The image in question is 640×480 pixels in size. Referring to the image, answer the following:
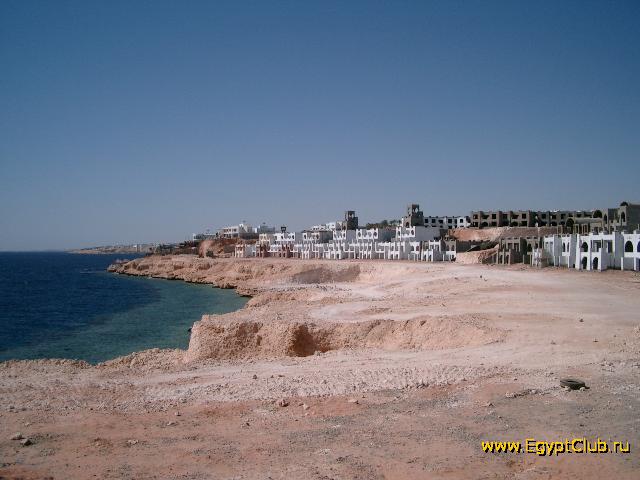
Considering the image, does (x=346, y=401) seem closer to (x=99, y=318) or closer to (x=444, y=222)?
(x=99, y=318)

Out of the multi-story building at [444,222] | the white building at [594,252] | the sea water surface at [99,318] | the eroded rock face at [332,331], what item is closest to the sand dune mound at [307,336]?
the eroded rock face at [332,331]

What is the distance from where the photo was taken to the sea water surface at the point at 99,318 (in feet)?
104

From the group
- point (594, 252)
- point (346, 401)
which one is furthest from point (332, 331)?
point (594, 252)

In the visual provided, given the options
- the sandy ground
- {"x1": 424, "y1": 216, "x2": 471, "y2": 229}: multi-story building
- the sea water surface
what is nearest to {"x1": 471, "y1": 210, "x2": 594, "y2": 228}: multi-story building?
{"x1": 424, "y1": 216, "x2": 471, "y2": 229}: multi-story building

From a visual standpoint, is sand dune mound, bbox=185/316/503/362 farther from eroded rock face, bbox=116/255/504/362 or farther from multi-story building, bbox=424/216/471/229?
multi-story building, bbox=424/216/471/229

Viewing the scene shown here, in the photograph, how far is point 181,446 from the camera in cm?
985

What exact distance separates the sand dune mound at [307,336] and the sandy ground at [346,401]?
0.07 m

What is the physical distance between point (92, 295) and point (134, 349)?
40.1m

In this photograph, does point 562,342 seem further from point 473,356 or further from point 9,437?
point 9,437

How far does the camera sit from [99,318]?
150 ft

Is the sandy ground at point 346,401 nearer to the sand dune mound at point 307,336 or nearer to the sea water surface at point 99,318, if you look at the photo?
the sand dune mound at point 307,336

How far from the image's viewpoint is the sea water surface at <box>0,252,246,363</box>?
31.8 metres

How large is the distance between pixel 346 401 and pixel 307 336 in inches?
445

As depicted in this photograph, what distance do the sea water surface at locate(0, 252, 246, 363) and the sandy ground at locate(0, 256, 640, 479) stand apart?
8.98m
